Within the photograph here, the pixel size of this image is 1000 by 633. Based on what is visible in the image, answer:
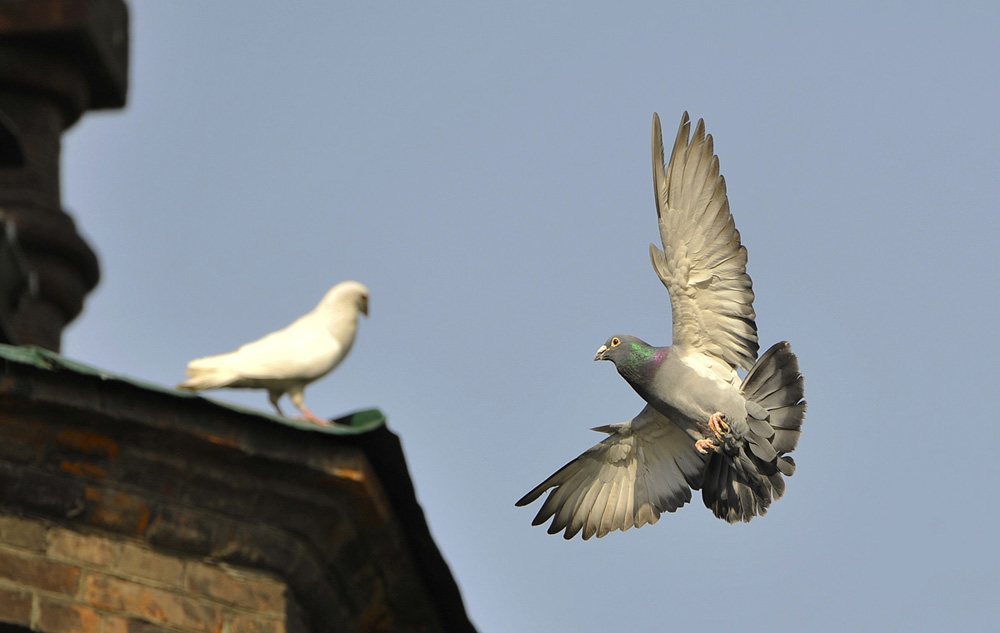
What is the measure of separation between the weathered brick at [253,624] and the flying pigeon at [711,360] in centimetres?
331

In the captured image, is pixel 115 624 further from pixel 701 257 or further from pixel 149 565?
pixel 701 257

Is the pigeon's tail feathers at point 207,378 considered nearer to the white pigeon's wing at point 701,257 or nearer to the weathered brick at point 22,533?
the weathered brick at point 22,533

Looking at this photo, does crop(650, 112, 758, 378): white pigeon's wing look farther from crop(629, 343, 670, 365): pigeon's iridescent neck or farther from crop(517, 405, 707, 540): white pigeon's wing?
crop(517, 405, 707, 540): white pigeon's wing

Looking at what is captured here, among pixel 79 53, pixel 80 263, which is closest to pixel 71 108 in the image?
pixel 79 53

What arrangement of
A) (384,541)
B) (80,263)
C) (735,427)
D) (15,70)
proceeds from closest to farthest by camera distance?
(384,541), (735,427), (80,263), (15,70)

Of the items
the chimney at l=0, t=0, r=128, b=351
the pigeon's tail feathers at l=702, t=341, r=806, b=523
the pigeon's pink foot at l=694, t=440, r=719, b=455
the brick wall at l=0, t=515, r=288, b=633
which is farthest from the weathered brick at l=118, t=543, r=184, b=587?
the chimney at l=0, t=0, r=128, b=351

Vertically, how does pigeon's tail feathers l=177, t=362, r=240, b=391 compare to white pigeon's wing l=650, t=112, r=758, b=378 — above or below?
below

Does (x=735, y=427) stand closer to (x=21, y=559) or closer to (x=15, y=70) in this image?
(x=21, y=559)

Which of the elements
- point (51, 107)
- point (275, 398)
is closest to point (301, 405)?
point (275, 398)

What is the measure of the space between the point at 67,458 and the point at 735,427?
433 centimetres

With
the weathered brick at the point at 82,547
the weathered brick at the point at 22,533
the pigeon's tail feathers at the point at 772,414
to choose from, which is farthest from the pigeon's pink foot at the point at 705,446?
the weathered brick at the point at 22,533

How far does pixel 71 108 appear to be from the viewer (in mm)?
17188

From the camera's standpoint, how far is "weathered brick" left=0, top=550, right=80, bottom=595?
8.95m

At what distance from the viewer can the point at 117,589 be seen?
9.20 m
